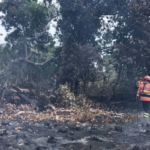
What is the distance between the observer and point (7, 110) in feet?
44.0

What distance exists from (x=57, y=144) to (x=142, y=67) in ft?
34.1

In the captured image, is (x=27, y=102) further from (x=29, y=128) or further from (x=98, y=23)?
(x=98, y=23)

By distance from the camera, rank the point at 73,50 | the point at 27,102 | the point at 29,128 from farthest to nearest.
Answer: the point at 73,50 < the point at 27,102 < the point at 29,128

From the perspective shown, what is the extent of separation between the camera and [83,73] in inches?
679

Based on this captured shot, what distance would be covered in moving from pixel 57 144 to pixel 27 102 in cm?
724

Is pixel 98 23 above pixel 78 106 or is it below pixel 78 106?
above

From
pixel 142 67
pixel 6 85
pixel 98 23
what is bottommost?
pixel 6 85

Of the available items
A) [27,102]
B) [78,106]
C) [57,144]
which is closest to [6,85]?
[27,102]

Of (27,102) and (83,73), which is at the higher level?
(83,73)

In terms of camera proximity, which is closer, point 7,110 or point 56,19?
point 7,110

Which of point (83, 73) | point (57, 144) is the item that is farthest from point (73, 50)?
point (57, 144)

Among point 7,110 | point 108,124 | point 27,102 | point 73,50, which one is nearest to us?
point 108,124

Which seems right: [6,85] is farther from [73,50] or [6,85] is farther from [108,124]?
[108,124]

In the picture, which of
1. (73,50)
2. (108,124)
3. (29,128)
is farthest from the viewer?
(73,50)
